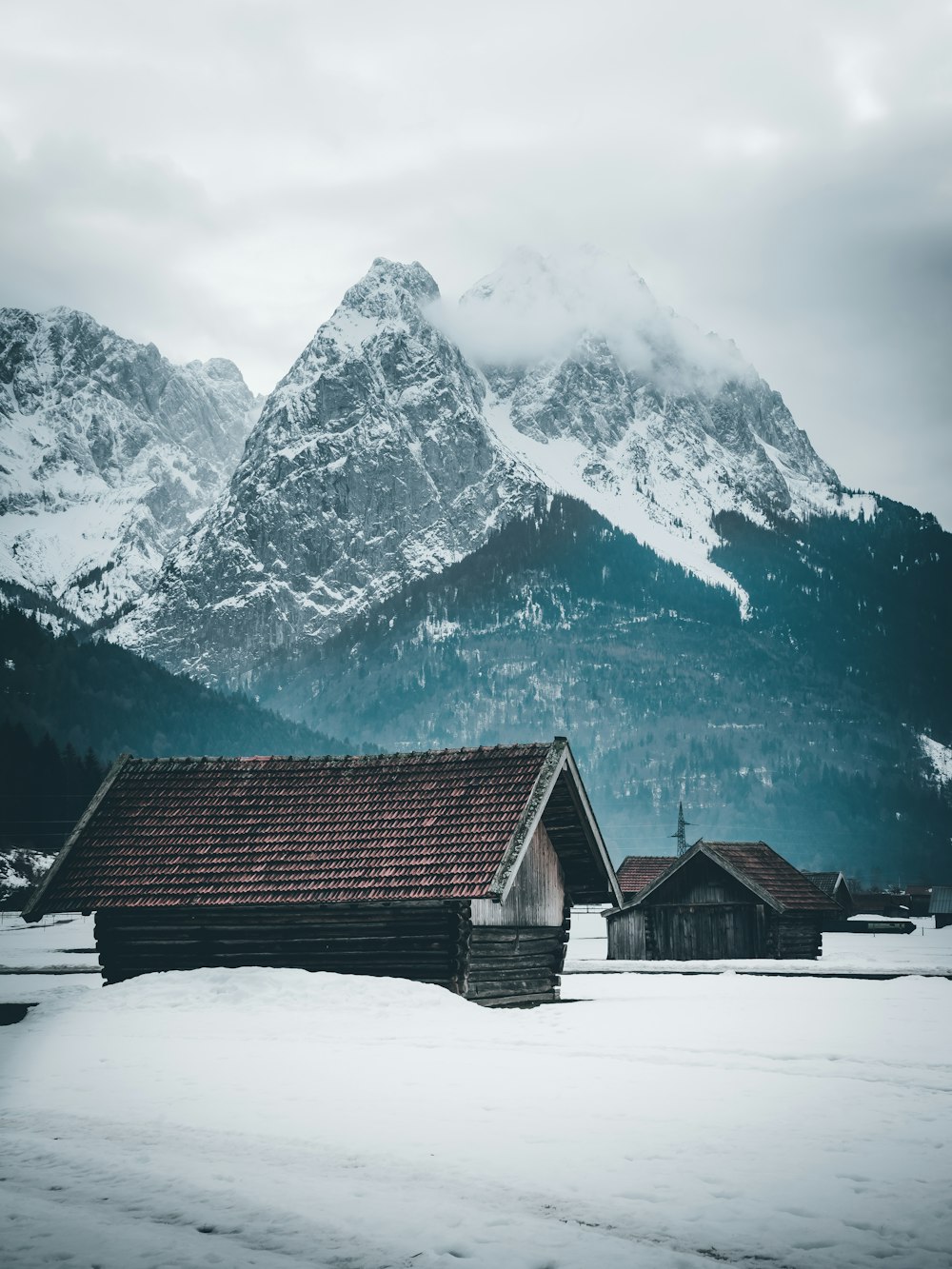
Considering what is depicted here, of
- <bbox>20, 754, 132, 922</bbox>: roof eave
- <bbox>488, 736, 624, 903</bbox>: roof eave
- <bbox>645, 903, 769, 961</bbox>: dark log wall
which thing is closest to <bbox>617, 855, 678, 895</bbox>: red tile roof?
<bbox>645, 903, 769, 961</bbox>: dark log wall

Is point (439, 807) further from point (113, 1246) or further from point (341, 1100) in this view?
point (113, 1246)

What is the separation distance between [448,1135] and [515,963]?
14.8m

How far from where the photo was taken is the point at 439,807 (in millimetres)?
28328

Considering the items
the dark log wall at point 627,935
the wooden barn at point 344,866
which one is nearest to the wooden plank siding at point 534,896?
the wooden barn at point 344,866

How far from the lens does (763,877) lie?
52.7m

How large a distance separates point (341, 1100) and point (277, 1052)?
13.5ft

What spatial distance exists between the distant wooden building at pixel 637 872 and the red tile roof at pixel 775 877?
1100cm

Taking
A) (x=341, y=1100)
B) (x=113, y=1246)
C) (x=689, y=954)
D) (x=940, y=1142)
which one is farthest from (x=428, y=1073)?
(x=689, y=954)

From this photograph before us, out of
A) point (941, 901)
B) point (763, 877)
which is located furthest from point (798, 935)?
point (941, 901)

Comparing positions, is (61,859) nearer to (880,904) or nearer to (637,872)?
(637,872)

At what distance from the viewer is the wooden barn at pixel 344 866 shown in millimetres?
26734

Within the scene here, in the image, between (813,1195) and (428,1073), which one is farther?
(428,1073)

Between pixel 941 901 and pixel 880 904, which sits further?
pixel 941 901

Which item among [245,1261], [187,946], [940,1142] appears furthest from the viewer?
[187,946]
